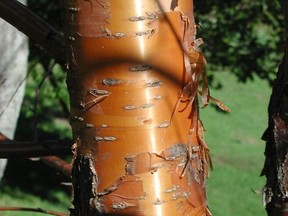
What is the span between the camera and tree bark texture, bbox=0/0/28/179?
500 centimetres

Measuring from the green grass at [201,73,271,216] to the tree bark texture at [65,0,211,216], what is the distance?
6637 millimetres

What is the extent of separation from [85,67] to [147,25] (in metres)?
0.14

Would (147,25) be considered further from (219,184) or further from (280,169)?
(219,184)

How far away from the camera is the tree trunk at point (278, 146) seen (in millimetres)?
1521

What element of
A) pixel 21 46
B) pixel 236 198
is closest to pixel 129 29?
pixel 21 46

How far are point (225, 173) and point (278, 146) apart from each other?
30.3ft

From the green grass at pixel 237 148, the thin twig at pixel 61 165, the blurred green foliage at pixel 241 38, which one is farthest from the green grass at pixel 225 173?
the thin twig at pixel 61 165

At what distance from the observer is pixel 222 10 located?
6.96m

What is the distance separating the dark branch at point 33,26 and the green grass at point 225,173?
617 centimetres

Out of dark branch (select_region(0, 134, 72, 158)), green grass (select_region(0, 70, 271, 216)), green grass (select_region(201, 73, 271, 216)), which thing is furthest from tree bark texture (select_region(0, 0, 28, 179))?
green grass (select_region(201, 73, 271, 216))

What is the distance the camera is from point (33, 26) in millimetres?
1811

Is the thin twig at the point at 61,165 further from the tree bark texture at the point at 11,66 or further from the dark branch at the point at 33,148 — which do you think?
the tree bark texture at the point at 11,66

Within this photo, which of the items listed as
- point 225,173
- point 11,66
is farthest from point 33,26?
point 225,173

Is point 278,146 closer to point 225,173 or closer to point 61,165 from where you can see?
point 61,165
